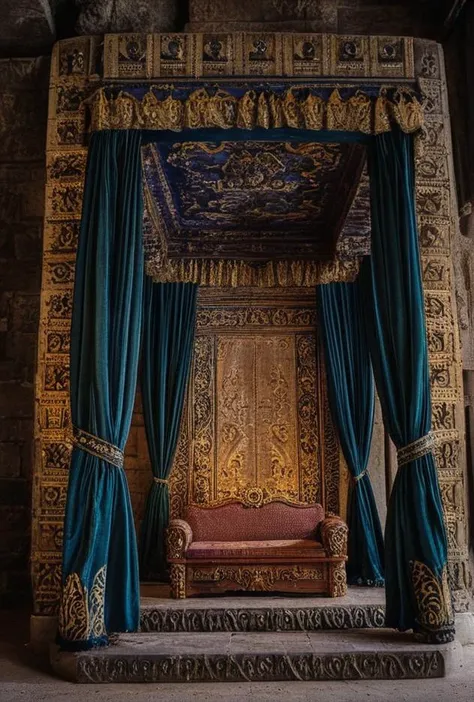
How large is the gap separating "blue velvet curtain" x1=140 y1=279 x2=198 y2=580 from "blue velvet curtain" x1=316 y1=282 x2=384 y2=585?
1414 mm

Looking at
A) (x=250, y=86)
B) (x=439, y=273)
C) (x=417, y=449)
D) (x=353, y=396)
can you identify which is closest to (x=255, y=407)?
(x=353, y=396)

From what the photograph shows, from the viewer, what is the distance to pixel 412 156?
187 inches

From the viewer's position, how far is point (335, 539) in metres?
5.73

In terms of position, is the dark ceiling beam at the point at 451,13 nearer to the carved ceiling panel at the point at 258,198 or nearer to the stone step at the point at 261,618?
the carved ceiling panel at the point at 258,198

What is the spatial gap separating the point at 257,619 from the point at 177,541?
1032 millimetres

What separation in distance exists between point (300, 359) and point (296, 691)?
158 inches

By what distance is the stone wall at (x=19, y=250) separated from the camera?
21.3ft

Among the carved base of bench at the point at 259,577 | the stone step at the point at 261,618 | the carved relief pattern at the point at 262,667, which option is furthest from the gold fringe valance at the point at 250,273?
the carved relief pattern at the point at 262,667

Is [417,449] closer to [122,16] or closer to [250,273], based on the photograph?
[250,273]

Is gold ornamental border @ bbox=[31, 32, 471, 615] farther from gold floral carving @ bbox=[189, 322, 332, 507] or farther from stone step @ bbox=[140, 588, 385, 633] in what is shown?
gold floral carving @ bbox=[189, 322, 332, 507]

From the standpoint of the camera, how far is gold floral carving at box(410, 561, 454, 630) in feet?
13.7

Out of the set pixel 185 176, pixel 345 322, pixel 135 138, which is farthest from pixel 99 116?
pixel 345 322

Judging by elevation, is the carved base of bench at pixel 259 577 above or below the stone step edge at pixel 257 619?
above

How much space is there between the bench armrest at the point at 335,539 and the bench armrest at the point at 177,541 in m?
1.15
